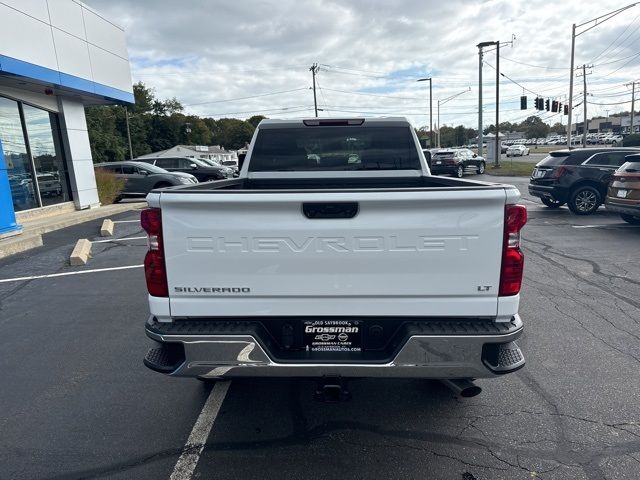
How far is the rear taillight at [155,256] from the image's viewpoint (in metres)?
2.57

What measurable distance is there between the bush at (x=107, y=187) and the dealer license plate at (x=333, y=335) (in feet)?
53.1

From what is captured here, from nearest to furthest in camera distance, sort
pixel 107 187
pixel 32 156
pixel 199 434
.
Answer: pixel 199 434
pixel 32 156
pixel 107 187

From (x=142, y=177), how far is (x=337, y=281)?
1826 cm

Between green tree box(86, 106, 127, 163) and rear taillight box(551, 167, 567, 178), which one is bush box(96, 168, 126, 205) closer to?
rear taillight box(551, 167, 567, 178)

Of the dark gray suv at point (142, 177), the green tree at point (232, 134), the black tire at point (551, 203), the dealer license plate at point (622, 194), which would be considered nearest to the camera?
the dealer license plate at point (622, 194)

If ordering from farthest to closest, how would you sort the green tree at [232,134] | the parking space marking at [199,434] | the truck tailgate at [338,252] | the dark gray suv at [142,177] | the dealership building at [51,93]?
1. the green tree at [232,134]
2. the dark gray suv at [142,177]
3. the dealership building at [51,93]
4. the parking space marking at [199,434]
5. the truck tailgate at [338,252]

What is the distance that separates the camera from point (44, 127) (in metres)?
13.6

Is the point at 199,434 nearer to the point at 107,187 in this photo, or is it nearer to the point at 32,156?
the point at 32,156

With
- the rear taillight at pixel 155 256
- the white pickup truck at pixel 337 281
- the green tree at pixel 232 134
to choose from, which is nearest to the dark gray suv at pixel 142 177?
the rear taillight at pixel 155 256

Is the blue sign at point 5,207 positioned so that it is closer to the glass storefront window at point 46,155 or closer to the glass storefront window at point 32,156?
the glass storefront window at point 32,156

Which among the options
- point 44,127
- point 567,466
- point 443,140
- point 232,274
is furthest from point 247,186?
point 443,140

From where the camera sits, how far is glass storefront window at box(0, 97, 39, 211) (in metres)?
12.0

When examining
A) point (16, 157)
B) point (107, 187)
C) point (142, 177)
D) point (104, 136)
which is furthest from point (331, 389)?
point (104, 136)

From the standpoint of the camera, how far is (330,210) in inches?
99.3
